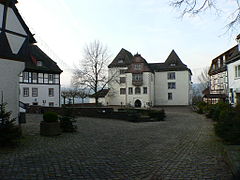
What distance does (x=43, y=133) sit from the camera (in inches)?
436

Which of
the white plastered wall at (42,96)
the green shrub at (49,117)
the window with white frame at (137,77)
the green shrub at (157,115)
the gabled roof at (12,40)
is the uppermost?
the window with white frame at (137,77)

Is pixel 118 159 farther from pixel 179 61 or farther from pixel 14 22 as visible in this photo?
pixel 179 61

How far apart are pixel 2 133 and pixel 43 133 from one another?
314 centimetres

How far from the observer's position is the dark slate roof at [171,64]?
49.8m

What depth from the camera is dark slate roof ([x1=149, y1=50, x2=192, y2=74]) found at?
49.8 meters

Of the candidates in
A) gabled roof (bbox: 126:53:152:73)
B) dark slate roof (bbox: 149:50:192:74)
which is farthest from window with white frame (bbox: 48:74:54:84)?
dark slate roof (bbox: 149:50:192:74)

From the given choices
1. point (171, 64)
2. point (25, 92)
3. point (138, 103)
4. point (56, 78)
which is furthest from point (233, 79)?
point (25, 92)

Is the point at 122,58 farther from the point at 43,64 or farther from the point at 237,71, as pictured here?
the point at 237,71

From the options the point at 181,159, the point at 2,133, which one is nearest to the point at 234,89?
the point at 181,159

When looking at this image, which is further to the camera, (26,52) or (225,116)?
(26,52)

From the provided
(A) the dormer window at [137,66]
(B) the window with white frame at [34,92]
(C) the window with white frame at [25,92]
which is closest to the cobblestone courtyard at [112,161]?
(C) the window with white frame at [25,92]

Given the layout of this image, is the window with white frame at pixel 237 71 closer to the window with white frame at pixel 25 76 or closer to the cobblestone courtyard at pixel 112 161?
the cobblestone courtyard at pixel 112 161

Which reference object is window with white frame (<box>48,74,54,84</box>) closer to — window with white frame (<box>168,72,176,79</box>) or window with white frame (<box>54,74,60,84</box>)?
window with white frame (<box>54,74,60,84</box>)

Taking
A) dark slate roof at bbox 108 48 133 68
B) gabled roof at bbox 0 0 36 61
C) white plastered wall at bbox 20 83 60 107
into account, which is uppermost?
dark slate roof at bbox 108 48 133 68
